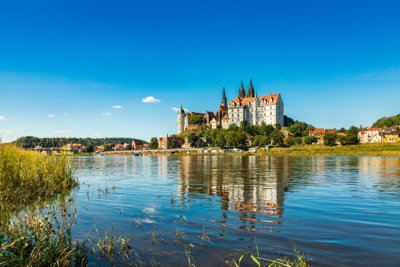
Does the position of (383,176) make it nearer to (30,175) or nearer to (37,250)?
(30,175)

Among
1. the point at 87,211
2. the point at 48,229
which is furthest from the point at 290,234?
the point at 87,211

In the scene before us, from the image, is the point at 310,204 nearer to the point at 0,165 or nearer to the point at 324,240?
the point at 324,240

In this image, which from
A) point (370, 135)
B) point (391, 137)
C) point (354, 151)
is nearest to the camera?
point (354, 151)

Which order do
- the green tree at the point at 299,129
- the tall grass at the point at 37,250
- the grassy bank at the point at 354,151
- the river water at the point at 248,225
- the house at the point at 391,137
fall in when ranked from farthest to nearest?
the green tree at the point at 299,129
the house at the point at 391,137
the grassy bank at the point at 354,151
the river water at the point at 248,225
the tall grass at the point at 37,250

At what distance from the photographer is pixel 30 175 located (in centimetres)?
1814

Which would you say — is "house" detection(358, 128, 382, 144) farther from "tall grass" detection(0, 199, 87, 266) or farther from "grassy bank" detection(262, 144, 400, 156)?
"tall grass" detection(0, 199, 87, 266)

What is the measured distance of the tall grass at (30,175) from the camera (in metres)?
16.0

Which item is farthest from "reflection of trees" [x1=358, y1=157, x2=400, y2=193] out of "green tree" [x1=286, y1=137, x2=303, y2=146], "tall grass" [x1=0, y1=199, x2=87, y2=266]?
"green tree" [x1=286, y1=137, x2=303, y2=146]

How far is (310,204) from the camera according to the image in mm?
17297

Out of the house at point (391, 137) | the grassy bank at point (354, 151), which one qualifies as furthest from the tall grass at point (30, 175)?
the house at point (391, 137)

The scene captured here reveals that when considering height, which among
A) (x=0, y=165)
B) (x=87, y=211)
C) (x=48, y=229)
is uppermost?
(x=0, y=165)

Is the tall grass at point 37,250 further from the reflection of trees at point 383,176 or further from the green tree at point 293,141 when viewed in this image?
the green tree at point 293,141

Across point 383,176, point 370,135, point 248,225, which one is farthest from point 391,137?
point 248,225

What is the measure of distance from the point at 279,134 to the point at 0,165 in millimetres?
153661
